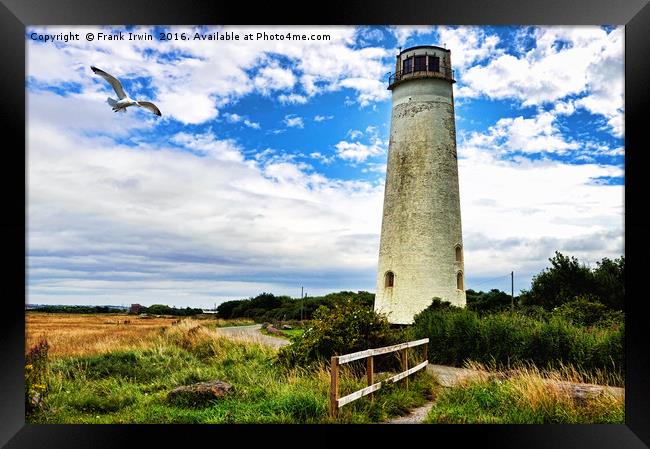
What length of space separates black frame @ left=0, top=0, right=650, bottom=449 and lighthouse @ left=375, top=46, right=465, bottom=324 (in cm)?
834

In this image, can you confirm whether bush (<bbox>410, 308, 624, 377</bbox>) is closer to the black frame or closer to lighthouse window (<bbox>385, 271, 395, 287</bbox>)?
lighthouse window (<bbox>385, 271, 395, 287</bbox>)

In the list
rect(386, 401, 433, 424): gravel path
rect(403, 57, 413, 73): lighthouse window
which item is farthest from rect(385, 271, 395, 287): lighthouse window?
rect(386, 401, 433, 424): gravel path

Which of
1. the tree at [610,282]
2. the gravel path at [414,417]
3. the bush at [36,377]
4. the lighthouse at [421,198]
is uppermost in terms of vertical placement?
the lighthouse at [421,198]

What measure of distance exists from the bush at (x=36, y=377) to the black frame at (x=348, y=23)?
0.59 metres

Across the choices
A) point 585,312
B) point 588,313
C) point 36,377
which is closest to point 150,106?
point 36,377

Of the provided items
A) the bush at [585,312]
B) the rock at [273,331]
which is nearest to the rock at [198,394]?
the rock at [273,331]

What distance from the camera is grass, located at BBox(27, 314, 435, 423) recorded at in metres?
5.96

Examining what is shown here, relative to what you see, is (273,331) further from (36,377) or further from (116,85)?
(116,85)

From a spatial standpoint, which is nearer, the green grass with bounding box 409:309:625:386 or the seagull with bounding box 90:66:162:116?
the seagull with bounding box 90:66:162:116

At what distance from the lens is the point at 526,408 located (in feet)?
20.2

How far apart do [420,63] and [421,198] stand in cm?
395

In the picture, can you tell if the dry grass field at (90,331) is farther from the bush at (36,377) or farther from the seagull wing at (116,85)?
the seagull wing at (116,85)

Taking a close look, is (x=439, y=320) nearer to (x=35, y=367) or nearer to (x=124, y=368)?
(x=124, y=368)

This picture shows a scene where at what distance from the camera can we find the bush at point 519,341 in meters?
8.53
